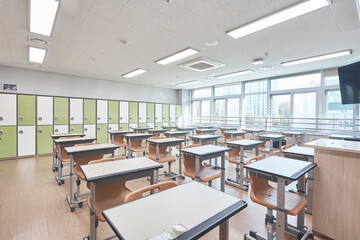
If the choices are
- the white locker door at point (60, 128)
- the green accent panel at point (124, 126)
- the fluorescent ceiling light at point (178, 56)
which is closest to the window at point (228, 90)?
the fluorescent ceiling light at point (178, 56)

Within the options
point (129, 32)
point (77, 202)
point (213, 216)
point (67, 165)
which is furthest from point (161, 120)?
point (213, 216)

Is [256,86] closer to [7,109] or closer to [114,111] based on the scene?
[114,111]

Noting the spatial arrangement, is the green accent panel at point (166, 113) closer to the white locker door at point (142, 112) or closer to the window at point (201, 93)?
the white locker door at point (142, 112)

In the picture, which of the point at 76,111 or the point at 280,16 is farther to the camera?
the point at 76,111

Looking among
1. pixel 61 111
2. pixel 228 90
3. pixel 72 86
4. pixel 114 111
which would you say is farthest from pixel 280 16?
pixel 72 86

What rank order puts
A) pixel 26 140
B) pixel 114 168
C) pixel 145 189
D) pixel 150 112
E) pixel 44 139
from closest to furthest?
pixel 145 189 → pixel 114 168 → pixel 26 140 → pixel 44 139 → pixel 150 112

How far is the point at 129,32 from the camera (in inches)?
123

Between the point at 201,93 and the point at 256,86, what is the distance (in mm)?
3139

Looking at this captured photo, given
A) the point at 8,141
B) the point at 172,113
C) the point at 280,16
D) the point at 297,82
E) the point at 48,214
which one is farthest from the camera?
the point at 172,113

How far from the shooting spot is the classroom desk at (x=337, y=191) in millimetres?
1699

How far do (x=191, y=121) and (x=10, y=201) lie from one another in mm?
8387

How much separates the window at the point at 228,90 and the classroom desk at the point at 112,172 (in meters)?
7.07

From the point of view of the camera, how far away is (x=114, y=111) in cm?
727

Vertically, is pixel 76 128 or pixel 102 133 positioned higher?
pixel 76 128
